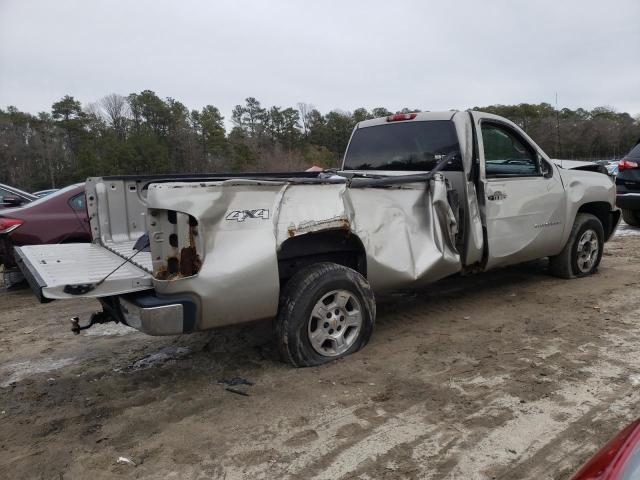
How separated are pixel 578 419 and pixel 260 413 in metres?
1.92

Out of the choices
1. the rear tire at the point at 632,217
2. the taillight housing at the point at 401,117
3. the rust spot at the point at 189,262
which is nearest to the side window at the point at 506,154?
the taillight housing at the point at 401,117

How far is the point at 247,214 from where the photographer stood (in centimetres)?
338

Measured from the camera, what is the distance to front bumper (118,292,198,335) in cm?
313

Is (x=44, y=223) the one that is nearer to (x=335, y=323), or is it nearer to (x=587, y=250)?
(x=335, y=323)

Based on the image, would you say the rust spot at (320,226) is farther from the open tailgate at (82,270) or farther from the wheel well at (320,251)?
the open tailgate at (82,270)

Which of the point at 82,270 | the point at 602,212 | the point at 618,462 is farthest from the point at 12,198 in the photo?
the point at 618,462

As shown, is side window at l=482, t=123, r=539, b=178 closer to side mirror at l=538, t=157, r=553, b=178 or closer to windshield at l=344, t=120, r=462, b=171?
side mirror at l=538, t=157, r=553, b=178

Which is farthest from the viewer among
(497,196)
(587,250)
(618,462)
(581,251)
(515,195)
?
(587,250)

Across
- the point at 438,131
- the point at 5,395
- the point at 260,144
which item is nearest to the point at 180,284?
the point at 5,395

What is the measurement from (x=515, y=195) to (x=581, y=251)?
1.72 meters

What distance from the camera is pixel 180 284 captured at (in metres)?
3.19

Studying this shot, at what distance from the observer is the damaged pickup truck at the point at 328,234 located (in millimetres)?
3221

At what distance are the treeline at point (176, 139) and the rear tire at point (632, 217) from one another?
2498 centimetres

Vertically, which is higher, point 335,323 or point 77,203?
point 77,203
